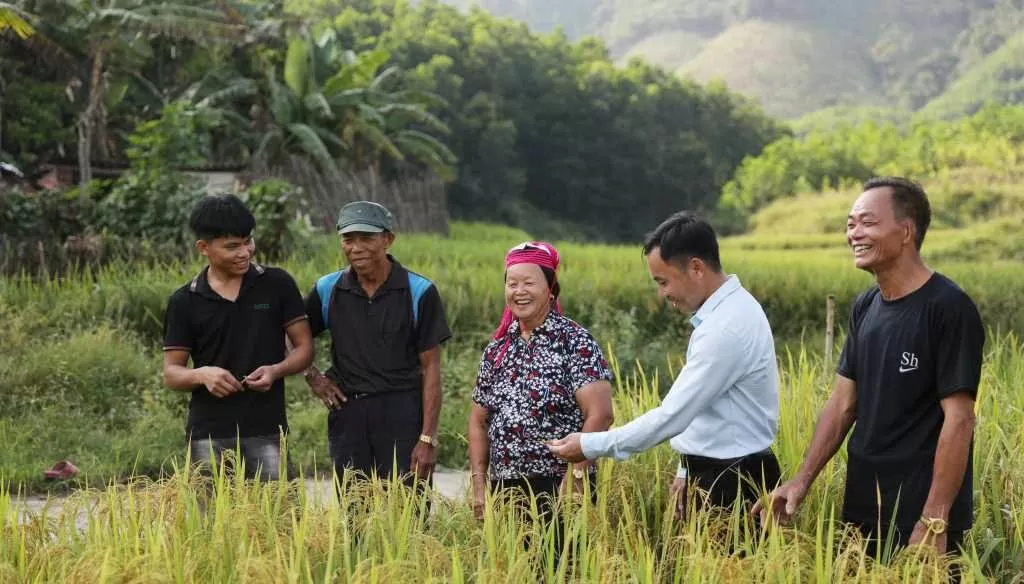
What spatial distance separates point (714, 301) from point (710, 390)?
0.81 feet

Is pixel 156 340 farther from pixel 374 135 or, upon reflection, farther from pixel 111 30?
pixel 374 135

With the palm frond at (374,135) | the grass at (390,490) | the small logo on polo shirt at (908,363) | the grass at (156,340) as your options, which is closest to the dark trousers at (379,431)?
the grass at (390,490)

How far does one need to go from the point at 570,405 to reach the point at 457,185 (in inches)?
1565

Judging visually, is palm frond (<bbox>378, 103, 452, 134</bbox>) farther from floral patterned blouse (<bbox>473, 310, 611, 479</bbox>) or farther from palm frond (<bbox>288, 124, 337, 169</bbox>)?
floral patterned blouse (<bbox>473, 310, 611, 479</bbox>)

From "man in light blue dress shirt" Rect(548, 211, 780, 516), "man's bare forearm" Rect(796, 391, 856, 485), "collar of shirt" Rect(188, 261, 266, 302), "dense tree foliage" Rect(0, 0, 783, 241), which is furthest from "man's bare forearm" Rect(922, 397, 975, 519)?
"dense tree foliage" Rect(0, 0, 783, 241)

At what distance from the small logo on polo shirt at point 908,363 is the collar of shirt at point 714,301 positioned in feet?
1.60

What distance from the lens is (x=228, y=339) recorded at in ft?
13.4

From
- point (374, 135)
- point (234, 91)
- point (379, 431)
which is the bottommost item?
point (379, 431)

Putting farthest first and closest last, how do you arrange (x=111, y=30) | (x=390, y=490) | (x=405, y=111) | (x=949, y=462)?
(x=405, y=111) → (x=111, y=30) → (x=390, y=490) → (x=949, y=462)

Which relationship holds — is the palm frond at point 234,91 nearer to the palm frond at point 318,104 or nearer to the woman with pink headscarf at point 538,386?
the palm frond at point 318,104

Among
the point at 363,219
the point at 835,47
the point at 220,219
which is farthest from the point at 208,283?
the point at 835,47

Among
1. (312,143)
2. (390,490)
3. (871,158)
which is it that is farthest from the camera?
(871,158)

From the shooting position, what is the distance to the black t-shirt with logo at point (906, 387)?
2.92 m

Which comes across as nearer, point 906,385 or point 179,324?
point 906,385
